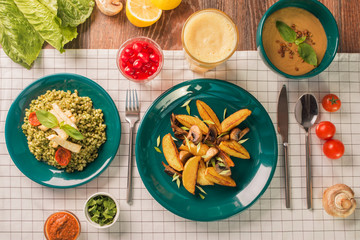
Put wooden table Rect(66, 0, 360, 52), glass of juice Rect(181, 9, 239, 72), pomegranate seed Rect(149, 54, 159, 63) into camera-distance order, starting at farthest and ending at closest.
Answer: wooden table Rect(66, 0, 360, 52) < pomegranate seed Rect(149, 54, 159, 63) < glass of juice Rect(181, 9, 239, 72)

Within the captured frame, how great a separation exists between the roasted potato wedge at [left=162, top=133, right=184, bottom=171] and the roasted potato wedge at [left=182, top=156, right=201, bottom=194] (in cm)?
4

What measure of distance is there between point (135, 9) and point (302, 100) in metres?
1.03

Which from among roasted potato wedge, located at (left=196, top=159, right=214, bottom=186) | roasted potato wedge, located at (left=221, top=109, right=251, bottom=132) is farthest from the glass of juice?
roasted potato wedge, located at (left=196, top=159, right=214, bottom=186)

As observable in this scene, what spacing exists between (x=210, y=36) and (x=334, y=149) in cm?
91

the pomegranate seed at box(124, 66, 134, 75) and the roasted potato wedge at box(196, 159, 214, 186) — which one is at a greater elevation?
the pomegranate seed at box(124, 66, 134, 75)

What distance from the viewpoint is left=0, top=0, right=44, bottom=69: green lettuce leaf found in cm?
170

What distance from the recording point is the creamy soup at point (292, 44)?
1723 millimetres

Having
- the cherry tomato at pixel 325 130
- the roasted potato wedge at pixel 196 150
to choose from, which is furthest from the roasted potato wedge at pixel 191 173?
the cherry tomato at pixel 325 130

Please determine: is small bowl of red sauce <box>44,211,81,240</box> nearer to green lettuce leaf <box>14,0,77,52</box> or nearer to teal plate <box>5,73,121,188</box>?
teal plate <box>5,73,121,188</box>

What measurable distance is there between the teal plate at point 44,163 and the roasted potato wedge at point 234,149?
0.55 metres

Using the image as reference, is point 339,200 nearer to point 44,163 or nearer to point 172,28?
point 172,28

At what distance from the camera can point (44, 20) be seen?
67.0 inches

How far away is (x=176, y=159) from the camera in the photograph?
5.47 feet

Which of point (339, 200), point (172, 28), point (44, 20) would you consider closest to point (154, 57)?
point (172, 28)
